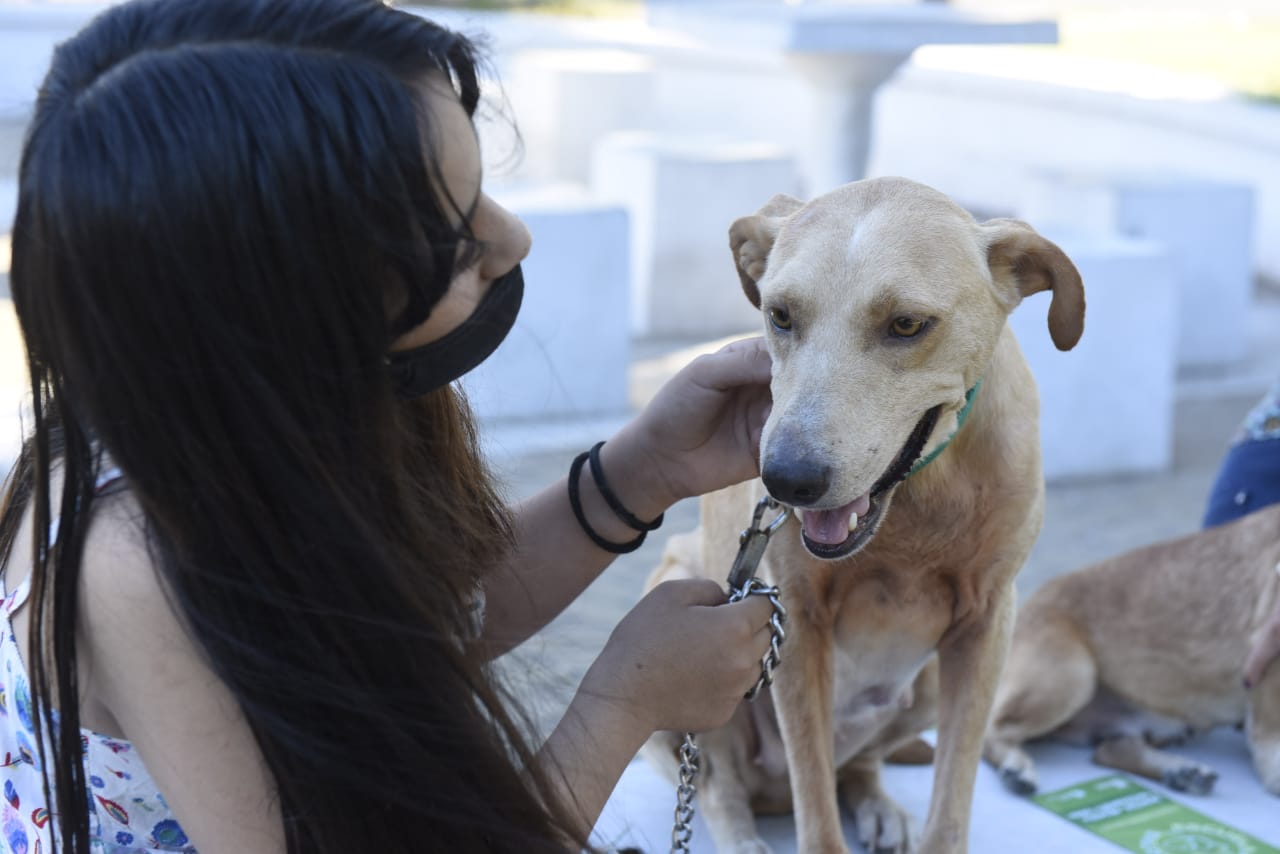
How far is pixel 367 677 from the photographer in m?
1.38

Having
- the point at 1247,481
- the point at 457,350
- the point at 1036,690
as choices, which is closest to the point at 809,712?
the point at 457,350

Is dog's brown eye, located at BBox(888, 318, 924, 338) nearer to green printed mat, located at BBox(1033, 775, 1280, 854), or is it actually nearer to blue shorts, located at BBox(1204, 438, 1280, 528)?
green printed mat, located at BBox(1033, 775, 1280, 854)

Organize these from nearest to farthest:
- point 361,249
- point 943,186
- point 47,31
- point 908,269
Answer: point 361,249, point 908,269, point 47,31, point 943,186

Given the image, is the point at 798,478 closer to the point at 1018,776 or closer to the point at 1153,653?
the point at 1018,776

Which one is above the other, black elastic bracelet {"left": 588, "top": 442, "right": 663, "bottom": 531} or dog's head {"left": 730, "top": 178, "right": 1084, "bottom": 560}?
dog's head {"left": 730, "top": 178, "right": 1084, "bottom": 560}

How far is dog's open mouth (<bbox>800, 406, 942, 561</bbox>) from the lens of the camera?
5.61 ft

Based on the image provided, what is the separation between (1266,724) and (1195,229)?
17.7 feet

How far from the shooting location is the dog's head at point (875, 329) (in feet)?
5.36

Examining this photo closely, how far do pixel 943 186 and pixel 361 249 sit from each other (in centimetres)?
1172

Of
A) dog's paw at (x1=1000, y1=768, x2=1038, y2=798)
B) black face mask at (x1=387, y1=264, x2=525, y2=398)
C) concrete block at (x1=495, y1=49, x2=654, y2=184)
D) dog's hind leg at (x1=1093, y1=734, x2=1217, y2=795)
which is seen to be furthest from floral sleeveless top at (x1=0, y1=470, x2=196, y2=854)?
concrete block at (x1=495, y1=49, x2=654, y2=184)

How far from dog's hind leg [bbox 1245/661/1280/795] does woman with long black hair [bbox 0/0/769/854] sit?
70.4 inches

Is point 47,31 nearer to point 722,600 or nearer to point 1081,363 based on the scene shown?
point 1081,363

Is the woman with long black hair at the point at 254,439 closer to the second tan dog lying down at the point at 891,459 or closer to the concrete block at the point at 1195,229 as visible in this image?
the second tan dog lying down at the point at 891,459

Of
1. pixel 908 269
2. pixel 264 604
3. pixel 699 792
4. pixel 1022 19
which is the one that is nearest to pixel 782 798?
pixel 699 792
